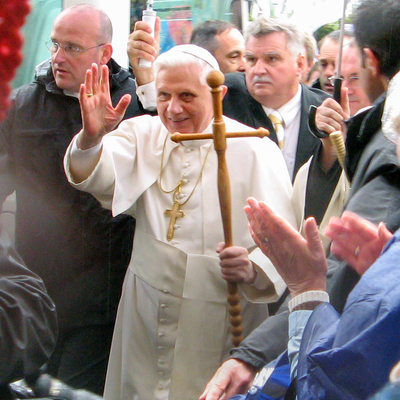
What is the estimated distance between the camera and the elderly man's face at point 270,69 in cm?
349

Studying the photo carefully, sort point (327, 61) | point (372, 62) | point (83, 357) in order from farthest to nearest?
point (327, 61), point (83, 357), point (372, 62)

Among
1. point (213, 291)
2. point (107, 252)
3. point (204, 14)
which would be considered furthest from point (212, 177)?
point (204, 14)

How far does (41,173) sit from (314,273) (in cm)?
201

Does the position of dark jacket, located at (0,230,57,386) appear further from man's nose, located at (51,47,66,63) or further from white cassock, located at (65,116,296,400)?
man's nose, located at (51,47,66,63)

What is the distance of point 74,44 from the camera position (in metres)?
3.35

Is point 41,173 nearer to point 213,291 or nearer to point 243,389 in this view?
point 213,291

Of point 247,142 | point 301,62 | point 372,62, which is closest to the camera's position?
point 372,62

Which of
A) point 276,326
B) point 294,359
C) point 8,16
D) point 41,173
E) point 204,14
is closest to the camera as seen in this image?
point 8,16

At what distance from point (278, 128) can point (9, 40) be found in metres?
3.07

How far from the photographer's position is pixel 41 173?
10.8ft

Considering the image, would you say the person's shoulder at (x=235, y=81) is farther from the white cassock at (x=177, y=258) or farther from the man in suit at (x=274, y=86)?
the white cassock at (x=177, y=258)

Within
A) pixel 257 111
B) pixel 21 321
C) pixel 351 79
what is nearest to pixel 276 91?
pixel 257 111

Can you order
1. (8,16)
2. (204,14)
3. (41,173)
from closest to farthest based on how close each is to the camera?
(8,16)
(41,173)
(204,14)

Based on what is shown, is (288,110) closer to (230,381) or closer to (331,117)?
(331,117)
